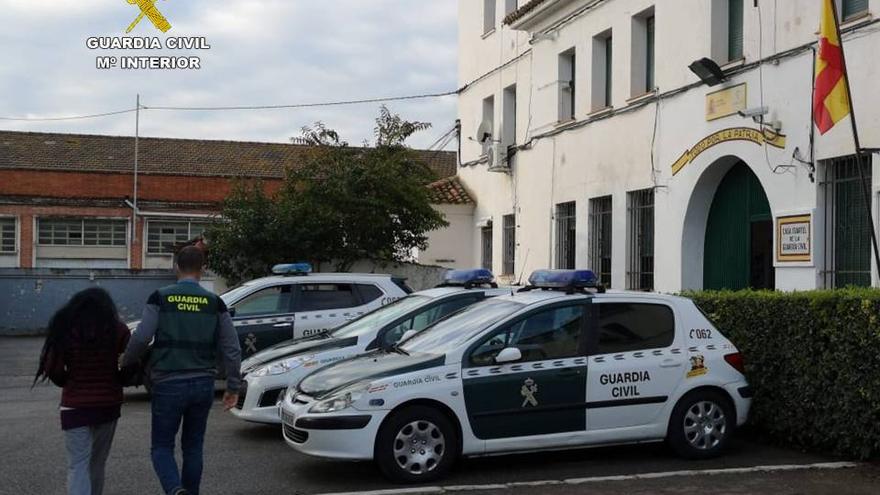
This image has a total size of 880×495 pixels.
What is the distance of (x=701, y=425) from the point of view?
27.7 ft

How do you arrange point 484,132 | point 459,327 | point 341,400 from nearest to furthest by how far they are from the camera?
point 341,400
point 459,327
point 484,132

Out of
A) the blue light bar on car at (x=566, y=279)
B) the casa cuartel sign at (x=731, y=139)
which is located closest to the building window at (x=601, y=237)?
the casa cuartel sign at (x=731, y=139)

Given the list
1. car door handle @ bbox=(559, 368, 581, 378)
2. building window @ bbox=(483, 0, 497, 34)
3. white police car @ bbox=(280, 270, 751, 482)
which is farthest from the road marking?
building window @ bbox=(483, 0, 497, 34)

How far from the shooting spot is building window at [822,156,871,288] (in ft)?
35.5

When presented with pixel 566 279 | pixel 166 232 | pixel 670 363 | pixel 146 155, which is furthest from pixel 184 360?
pixel 146 155

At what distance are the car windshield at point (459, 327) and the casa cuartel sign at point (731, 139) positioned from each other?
5014 millimetres

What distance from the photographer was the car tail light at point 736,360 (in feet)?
28.2

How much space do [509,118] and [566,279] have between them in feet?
42.9

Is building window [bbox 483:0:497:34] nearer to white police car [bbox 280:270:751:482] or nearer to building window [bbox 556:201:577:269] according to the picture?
building window [bbox 556:201:577:269]

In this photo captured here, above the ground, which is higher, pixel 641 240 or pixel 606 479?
pixel 641 240

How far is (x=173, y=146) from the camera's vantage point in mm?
47000

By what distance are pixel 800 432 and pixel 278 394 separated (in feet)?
16.1

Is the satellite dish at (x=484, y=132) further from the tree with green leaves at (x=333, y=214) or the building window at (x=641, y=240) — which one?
the building window at (x=641, y=240)

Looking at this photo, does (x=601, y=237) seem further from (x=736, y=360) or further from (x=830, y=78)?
(x=736, y=360)
